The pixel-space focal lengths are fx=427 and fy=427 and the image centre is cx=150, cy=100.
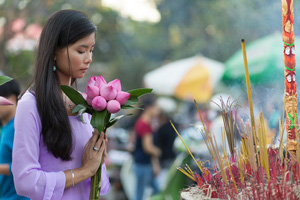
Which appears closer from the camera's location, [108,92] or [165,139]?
[108,92]

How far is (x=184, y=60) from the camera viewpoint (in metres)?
9.80

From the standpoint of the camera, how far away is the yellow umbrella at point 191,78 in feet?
28.8

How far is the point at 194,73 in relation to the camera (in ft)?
29.6

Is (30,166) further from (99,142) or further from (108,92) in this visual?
(108,92)

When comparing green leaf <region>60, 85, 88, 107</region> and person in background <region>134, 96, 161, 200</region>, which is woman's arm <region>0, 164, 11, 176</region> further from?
person in background <region>134, 96, 161, 200</region>

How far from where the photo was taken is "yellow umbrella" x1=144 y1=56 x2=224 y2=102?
879cm

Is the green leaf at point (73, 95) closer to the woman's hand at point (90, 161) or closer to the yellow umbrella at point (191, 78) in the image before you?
the woman's hand at point (90, 161)

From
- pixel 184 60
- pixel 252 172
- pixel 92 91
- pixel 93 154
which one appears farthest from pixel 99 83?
pixel 184 60

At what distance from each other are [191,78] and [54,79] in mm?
7397

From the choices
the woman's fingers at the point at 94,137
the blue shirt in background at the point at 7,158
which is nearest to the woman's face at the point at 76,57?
the woman's fingers at the point at 94,137

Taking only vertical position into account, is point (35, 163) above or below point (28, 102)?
below

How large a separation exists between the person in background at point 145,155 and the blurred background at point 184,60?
0.76 ft

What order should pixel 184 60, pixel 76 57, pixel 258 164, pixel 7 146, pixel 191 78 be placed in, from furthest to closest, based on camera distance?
pixel 184 60, pixel 191 78, pixel 7 146, pixel 76 57, pixel 258 164

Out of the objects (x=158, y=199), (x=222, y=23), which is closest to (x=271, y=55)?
(x=158, y=199)
